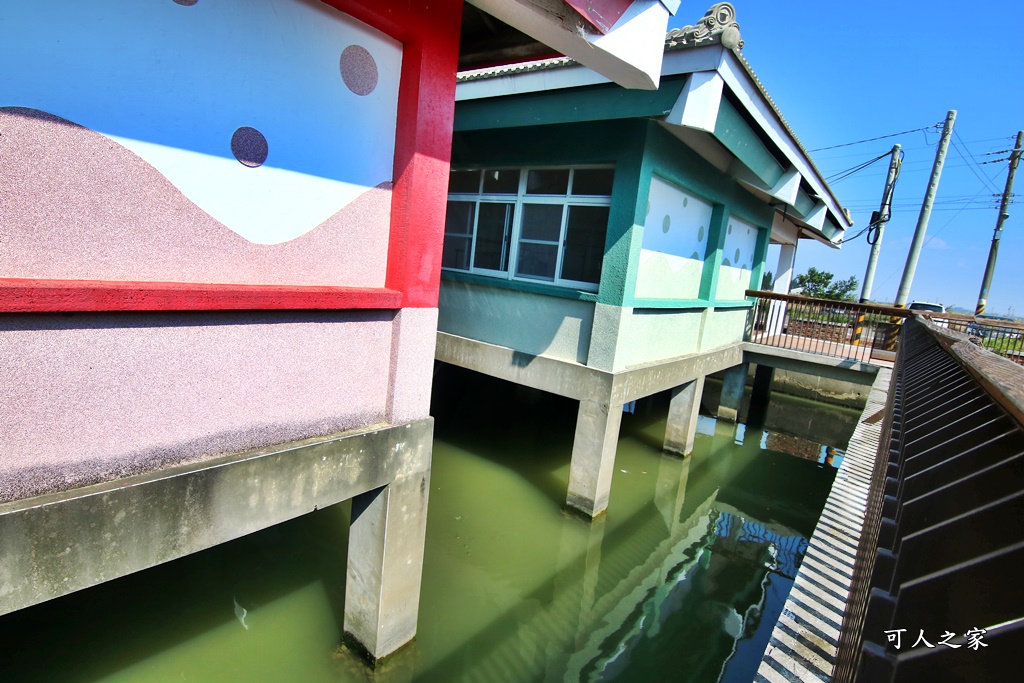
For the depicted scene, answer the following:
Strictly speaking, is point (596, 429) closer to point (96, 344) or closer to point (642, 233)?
point (642, 233)

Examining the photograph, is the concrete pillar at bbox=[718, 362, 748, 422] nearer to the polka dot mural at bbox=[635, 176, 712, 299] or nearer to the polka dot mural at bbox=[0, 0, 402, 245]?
the polka dot mural at bbox=[635, 176, 712, 299]

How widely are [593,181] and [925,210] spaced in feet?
38.1

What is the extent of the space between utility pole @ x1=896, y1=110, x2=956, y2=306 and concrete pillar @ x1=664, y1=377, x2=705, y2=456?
8.52m

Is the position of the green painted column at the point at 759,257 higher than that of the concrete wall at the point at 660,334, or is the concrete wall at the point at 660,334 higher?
the green painted column at the point at 759,257

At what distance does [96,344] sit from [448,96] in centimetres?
226

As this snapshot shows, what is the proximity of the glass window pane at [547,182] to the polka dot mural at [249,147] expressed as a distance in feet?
14.1

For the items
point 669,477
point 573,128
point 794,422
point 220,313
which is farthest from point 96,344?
point 794,422

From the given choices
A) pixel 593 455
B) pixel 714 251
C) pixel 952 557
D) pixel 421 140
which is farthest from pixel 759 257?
pixel 952 557

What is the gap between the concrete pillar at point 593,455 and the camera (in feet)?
19.5

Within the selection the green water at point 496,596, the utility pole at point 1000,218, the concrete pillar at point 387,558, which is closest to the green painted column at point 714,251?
the green water at point 496,596

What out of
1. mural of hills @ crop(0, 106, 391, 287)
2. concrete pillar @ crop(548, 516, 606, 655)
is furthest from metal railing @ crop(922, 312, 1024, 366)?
mural of hills @ crop(0, 106, 391, 287)

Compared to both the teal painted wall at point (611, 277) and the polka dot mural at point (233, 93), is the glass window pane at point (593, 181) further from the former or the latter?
the polka dot mural at point (233, 93)

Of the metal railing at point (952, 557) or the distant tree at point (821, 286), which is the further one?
the distant tree at point (821, 286)

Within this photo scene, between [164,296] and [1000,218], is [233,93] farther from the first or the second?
[1000,218]
